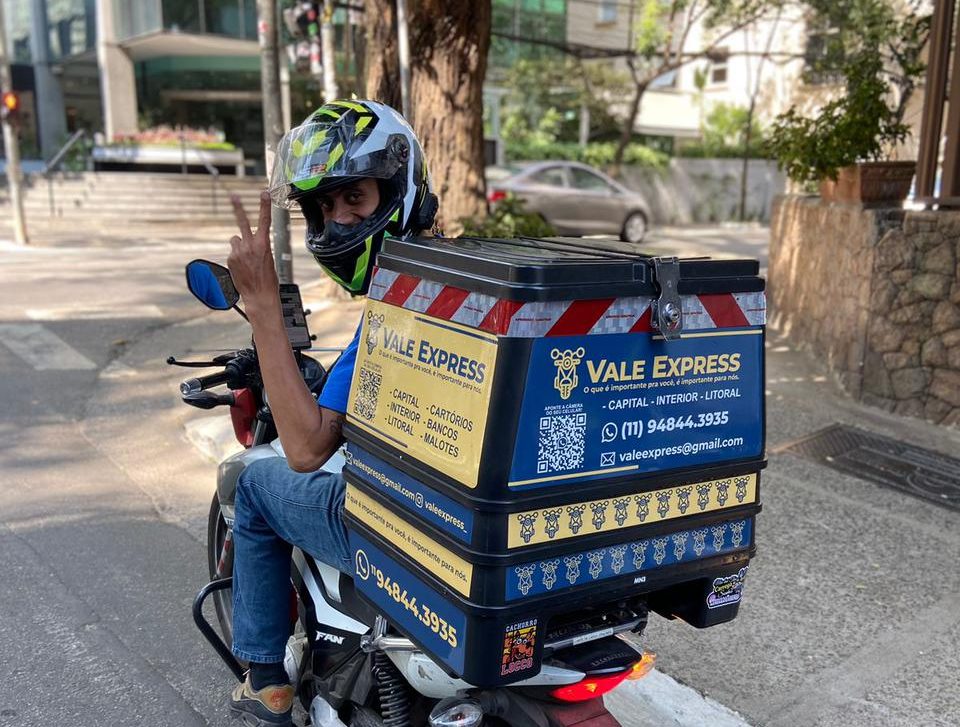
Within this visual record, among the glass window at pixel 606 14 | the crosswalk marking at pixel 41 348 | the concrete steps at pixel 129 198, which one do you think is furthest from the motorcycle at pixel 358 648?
the glass window at pixel 606 14

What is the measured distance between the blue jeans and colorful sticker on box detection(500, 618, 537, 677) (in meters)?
0.78

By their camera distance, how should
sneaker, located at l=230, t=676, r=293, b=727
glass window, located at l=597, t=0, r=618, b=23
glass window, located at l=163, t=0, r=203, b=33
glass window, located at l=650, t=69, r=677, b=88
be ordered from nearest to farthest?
sneaker, located at l=230, t=676, r=293, b=727 → glass window, located at l=163, t=0, r=203, b=33 → glass window, located at l=597, t=0, r=618, b=23 → glass window, located at l=650, t=69, r=677, b=88

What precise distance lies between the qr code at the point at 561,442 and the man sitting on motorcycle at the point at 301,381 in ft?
2.23

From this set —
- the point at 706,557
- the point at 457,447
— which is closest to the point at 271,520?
the point at 457,447

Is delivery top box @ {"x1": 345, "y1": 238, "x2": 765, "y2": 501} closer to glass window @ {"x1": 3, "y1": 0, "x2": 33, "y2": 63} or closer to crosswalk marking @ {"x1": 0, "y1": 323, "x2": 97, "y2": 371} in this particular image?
crosswalk marking @ {"x1": 0, "y1": 323, "x2": 97, "y2": 371}

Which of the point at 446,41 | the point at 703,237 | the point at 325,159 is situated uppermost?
the point at 446,41

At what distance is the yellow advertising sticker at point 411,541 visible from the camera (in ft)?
5.79

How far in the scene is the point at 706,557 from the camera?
6.63 feet

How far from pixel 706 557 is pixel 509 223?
723cm

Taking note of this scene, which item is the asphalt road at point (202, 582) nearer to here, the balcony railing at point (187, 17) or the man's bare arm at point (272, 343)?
Result: the man's bare arm at point (272, 343)

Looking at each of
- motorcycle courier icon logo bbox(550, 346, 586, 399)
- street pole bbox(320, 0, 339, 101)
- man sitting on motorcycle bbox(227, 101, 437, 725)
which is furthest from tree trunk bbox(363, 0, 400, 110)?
motorcycle courier icon logo bbox(550, 346, 586, 399)

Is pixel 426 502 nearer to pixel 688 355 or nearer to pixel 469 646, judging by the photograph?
pixel 469 646

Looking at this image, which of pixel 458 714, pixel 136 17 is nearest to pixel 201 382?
pixel 458 714

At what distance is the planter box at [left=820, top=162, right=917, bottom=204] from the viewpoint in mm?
6777
